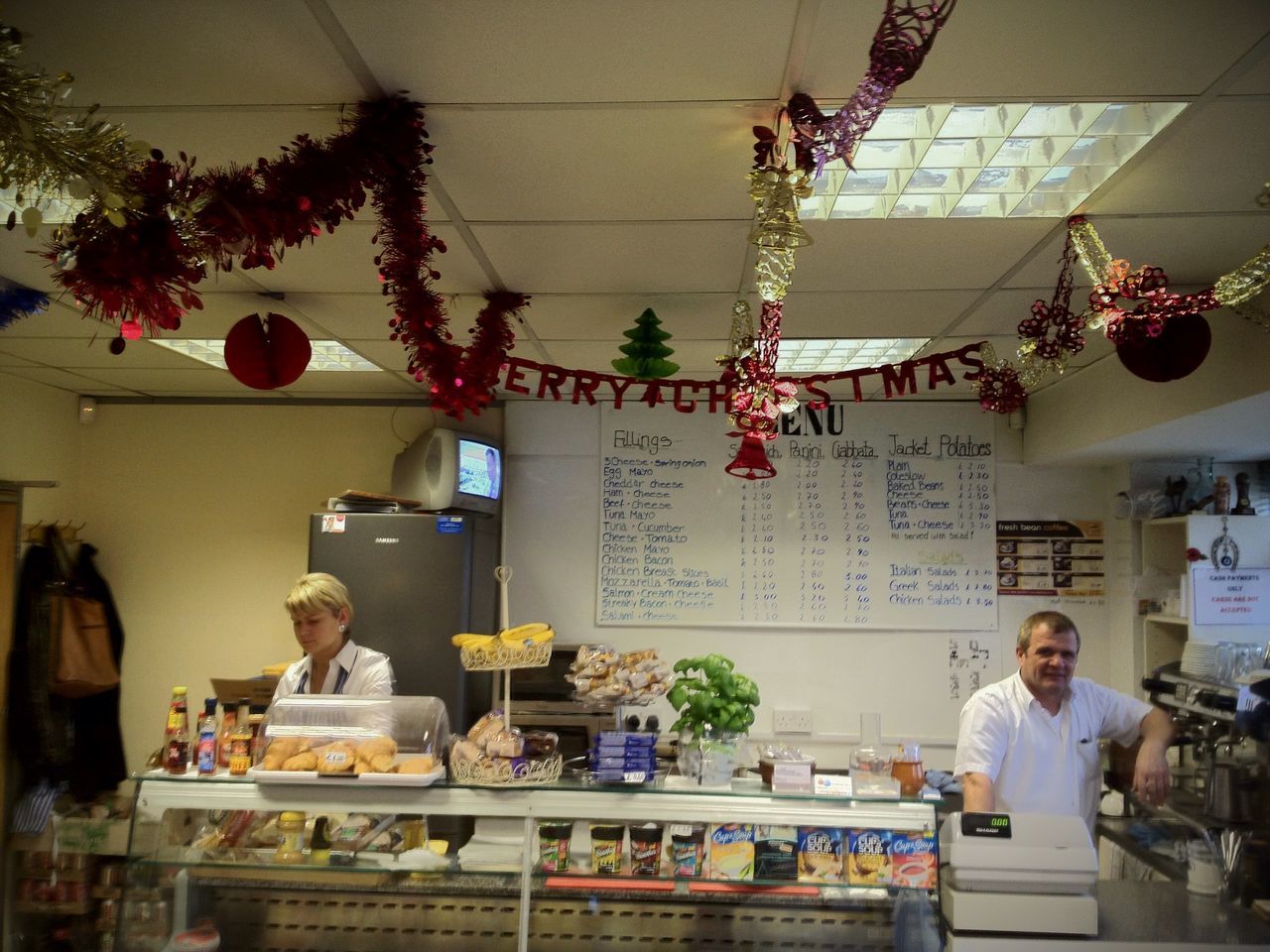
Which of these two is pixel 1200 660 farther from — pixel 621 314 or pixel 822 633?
pixel 621 314

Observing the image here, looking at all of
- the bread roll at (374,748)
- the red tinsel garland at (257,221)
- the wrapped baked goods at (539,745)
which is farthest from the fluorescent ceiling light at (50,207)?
the wrapped baked goods at (539,745)

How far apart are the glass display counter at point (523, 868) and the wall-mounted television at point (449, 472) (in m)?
2.40

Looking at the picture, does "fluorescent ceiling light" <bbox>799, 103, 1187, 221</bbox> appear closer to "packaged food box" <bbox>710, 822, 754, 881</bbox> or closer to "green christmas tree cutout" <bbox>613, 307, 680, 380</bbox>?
"green christmas tree cutout" <bbox>613, 307, 680, 380</bbox>

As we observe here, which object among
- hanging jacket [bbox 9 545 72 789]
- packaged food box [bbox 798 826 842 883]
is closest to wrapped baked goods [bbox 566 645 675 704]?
packaged food box [bbox 798 826 842 883]

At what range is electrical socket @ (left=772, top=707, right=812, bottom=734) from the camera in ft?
16.0

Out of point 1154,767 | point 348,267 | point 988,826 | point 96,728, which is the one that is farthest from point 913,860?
point 96,728

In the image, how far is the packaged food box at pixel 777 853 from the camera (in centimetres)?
212

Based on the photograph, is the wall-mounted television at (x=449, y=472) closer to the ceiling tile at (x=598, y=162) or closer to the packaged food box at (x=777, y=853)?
the ceiling tile at (x=598, y=162)

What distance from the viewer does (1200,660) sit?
A: 3654 mm

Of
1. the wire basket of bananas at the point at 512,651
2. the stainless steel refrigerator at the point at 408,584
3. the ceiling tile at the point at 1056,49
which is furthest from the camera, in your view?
the stainless steel refrigerator at the point at 408,584

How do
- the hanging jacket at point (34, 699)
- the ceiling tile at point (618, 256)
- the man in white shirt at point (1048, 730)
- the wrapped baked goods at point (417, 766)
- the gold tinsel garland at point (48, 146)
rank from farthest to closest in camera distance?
the hanging jacket at point (34, 699)
the man in white shirt at point (1048, 730)
the ceiling tile at point (618, 256)
the wrapped baked goods at point (417, 766)
the gold tinsel garland at point (48, 146)

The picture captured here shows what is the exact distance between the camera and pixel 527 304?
11.0 feet

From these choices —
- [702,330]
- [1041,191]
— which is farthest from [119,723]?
[1041,191]

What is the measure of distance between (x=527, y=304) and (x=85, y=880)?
3623mm
